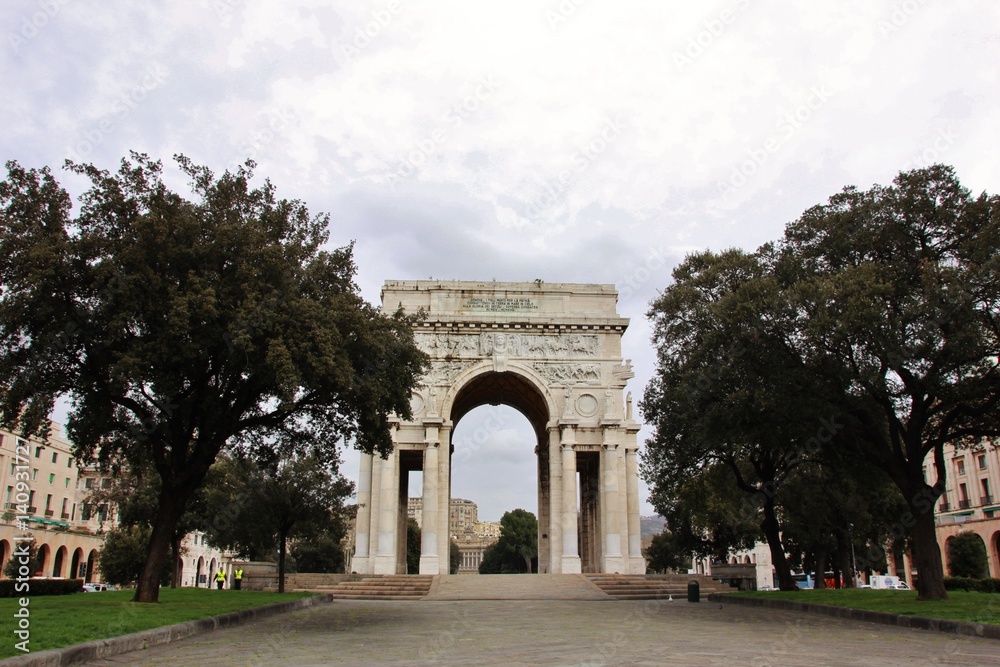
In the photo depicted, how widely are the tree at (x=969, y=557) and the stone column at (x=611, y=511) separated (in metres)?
23.4

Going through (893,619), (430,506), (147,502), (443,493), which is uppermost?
(443,493)

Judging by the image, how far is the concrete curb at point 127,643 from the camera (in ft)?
29.0

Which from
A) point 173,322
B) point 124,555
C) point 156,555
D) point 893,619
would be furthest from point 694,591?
point 124,555

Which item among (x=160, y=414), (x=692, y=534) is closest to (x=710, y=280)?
(x=160, y=414)

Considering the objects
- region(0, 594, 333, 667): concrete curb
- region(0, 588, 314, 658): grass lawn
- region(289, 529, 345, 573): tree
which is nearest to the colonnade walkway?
region(0, 594, 333, 667): concrete curb

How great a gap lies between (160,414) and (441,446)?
20890mm

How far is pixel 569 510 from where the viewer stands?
39.8 meters

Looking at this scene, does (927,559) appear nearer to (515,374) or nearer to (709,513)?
(515,374)

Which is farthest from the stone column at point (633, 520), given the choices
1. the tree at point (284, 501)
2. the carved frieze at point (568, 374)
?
the tree at point (284, 501)

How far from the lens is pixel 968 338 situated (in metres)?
18.3

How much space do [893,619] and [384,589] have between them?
21.4 meters

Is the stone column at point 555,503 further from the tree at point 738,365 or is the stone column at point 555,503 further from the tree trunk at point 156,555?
the tree trunk at point 156,555

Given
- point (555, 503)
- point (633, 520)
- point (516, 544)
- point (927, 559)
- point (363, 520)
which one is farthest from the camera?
point (516, 544)

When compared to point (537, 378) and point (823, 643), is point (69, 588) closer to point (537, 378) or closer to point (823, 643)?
point (537, 378)
